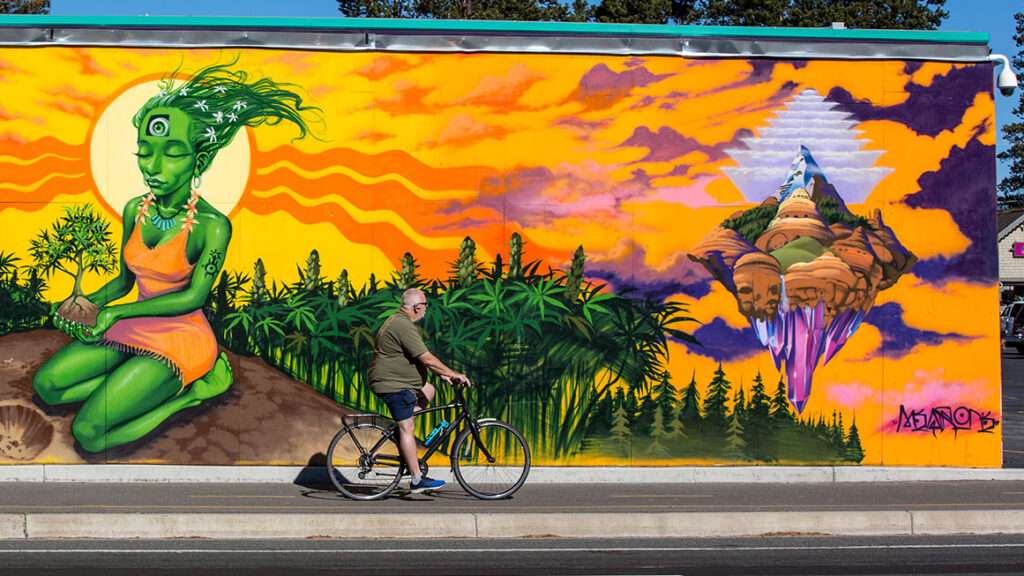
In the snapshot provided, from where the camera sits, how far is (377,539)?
1061 cm

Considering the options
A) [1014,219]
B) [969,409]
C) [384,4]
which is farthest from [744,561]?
[1014,219]

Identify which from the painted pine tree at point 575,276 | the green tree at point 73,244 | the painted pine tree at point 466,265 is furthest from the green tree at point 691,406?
the green tree at point 73,244

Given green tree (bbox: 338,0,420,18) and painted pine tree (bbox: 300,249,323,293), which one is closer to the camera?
painted pine tree (bbox: 300,249,323,293)

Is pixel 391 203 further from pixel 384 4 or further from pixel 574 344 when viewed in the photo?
→ pixel 384 4

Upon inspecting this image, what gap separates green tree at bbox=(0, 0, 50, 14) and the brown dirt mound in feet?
165

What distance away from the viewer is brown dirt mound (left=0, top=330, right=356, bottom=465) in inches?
533

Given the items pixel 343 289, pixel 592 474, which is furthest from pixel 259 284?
pixel 592 474

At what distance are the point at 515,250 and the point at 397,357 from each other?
6.63 ft

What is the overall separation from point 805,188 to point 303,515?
606 centimetres

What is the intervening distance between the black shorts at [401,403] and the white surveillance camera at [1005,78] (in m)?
6.54

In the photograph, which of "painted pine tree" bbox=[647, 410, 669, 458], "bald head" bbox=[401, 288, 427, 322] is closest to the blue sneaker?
"bald head" bbox=[401, 288, 427, 322]

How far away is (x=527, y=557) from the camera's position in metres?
9.81

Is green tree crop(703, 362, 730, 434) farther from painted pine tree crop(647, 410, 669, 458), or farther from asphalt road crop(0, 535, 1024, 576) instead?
asphalt road crop(0, 535, 1024, 576)

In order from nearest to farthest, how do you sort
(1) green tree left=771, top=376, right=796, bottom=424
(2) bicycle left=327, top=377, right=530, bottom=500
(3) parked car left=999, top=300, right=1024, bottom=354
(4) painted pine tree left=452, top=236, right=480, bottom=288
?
(2) bicycle left=327, top=377, right=530, bottom=500 < (4) painted pine tree left=452, top=236, right=480, bottom=288 < (1) green tree left=771, top=376, right=796, bottom=424 < (3) parked car left=999, top=300, right=1024, bottom=354
